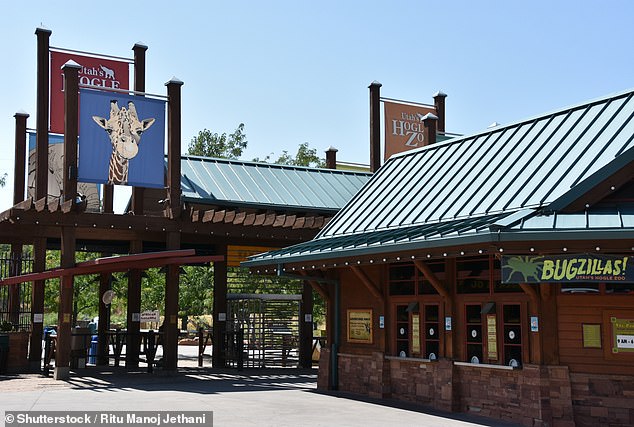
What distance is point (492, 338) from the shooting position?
50.1 ft

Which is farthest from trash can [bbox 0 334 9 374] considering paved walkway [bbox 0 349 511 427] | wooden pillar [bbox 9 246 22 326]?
wooden pillar [bbox 9 246 22 326]

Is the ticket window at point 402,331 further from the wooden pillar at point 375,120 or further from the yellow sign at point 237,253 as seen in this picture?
the wooden pillar at point 375,120

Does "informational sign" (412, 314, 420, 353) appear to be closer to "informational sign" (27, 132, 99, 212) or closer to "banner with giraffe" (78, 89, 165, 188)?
"banner with giraffe" (78, 89, 165, 188)

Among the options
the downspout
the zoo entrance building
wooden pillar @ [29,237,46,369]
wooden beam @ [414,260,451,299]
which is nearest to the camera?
the zoo entrance building

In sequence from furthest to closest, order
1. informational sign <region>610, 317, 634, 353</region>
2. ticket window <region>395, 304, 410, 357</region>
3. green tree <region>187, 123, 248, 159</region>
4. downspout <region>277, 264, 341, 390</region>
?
green tree <region>187, 123, 248, 159</region> → downspout <region>277, 264, 341, 390</region> → ticket window <region>395, 304, 410, 357</region> → informational sign <region>610, 317, 634, 353</region>

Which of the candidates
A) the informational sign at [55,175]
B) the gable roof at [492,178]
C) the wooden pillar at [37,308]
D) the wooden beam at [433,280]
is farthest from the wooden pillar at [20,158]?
the wooden beam at [433,280]

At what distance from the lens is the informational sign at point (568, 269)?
12.7 m

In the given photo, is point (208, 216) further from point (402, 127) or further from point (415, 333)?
point (402, 127)

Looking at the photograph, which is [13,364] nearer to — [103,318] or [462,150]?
[103,318]

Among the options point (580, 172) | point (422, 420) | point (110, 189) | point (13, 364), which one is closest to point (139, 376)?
point (13, 364)

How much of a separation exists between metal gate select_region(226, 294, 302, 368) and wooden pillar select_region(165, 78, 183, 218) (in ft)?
15.3

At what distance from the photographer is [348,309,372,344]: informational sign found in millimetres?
18797

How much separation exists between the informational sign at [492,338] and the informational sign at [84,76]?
49.1 ft

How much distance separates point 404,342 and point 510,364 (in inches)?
135
